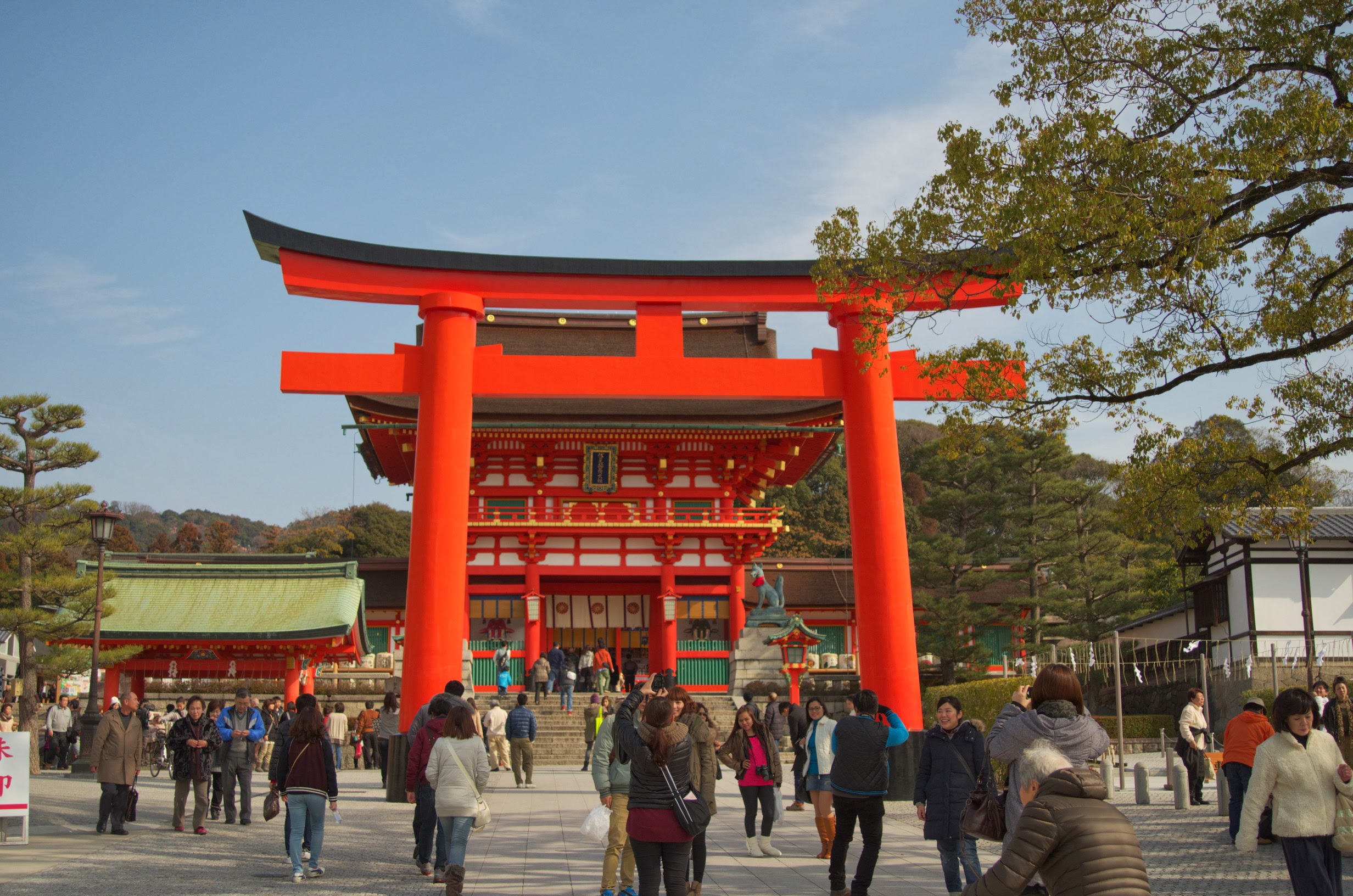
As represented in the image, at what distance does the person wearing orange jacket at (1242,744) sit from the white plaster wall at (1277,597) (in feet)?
55.4

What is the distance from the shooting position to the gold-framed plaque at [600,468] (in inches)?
1107

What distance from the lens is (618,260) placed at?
1658 centimetres

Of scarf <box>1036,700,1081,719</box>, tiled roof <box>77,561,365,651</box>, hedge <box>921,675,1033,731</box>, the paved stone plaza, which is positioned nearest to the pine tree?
tiled roof <box>77,561,365,651</box>

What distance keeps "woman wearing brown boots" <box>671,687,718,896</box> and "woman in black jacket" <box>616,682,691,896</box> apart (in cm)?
159

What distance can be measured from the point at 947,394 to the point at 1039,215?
3.33 metres

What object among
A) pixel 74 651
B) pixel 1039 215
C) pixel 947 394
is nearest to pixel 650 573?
pixel 74 651

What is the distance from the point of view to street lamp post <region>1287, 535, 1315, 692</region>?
17.3 m

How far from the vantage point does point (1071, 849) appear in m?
3.61

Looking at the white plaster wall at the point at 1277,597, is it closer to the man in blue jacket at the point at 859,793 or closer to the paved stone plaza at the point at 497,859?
the paved stone plaza at the point at 497,859

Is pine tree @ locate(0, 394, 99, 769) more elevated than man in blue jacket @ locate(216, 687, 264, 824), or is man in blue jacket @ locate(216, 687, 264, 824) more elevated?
pine tree @ locate(0, 394, 99, 769)

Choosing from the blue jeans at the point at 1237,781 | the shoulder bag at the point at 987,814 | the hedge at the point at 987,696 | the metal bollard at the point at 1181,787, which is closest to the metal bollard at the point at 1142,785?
the metal bollard at the point at 1181,787

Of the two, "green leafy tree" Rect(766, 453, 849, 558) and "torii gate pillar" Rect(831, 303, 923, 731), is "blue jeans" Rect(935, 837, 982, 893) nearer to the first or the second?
"torii gate pillar" Rect(831, 303, 923, 731)

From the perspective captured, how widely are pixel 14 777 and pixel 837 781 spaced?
7492 millimetres

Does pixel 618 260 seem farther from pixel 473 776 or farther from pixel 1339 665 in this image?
pixel 1339 665
